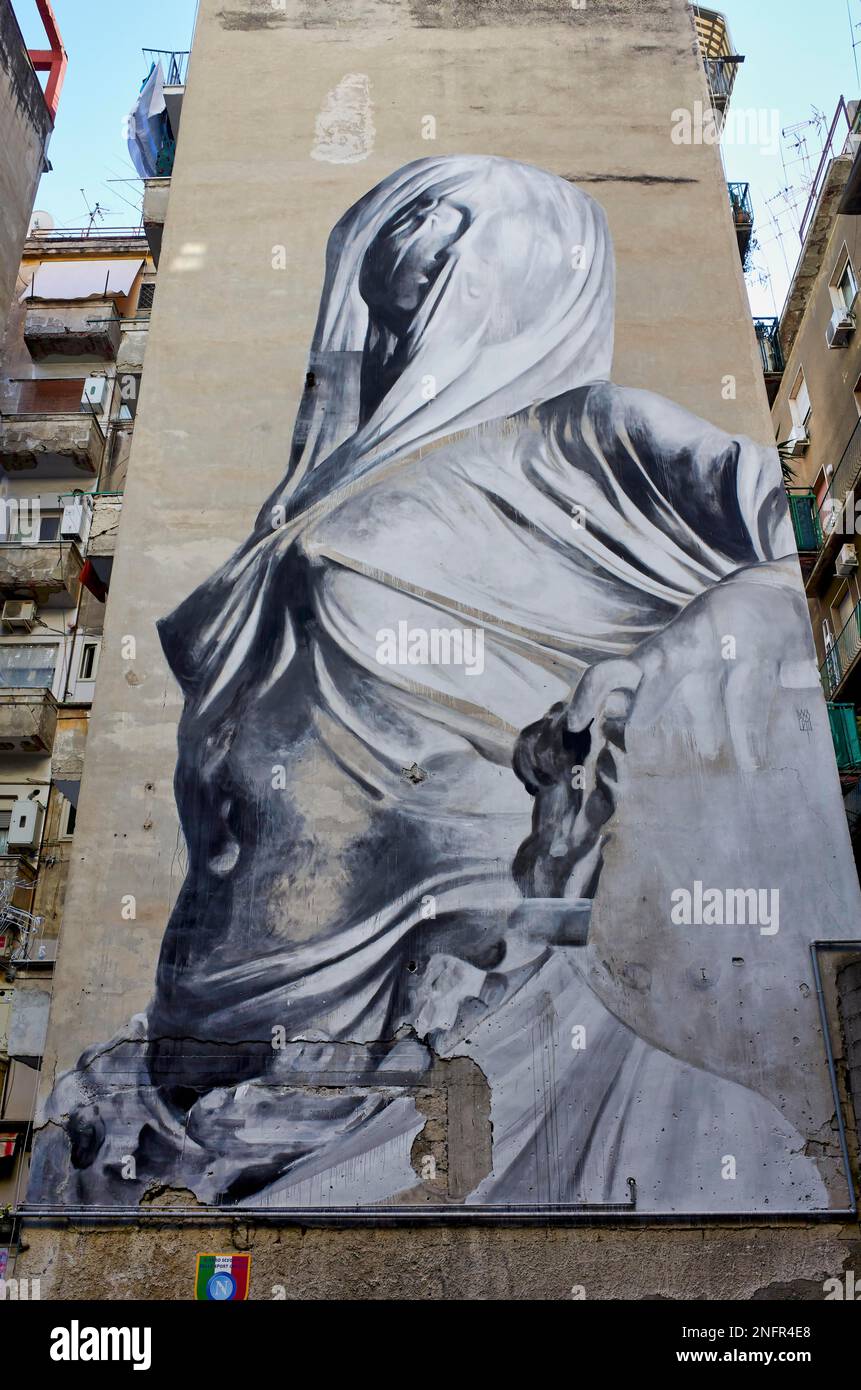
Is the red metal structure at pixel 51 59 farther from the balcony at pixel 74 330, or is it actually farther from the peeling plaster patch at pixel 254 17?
the peeling plaster patch at pixel 254 17

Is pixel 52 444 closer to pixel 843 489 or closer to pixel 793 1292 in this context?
pixel 843 489

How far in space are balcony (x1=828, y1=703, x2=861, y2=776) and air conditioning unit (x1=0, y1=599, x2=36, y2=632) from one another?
12.3 m

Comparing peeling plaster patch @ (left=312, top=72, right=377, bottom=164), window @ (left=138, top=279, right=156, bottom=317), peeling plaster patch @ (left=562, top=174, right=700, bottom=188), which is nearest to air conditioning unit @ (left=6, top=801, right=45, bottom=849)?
window @ (left=138, top=279, right=156, bottom=317)

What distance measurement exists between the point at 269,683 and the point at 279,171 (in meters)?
7.25

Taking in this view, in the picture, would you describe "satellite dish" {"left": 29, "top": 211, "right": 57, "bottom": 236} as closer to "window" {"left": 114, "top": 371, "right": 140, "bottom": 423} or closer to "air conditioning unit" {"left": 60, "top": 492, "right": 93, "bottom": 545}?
"window" {"left": 114, "top": 371, "right": 140, "bottom": 423}

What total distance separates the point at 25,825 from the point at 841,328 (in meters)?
13.7

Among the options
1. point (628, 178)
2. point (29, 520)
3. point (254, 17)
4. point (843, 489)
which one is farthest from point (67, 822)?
point (843, 489)

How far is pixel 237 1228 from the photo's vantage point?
10797 mm

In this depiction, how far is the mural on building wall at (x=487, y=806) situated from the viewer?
11.1 m

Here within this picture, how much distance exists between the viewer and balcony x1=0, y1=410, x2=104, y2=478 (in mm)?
21609

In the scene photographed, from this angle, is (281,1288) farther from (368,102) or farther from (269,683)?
(368,102)

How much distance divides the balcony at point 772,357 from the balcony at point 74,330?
1138 cm

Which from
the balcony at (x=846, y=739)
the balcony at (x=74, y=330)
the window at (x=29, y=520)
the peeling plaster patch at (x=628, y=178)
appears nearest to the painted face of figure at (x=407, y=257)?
the peeling plaster patch at (x=628, y=178)

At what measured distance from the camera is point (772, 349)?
74.1ft
